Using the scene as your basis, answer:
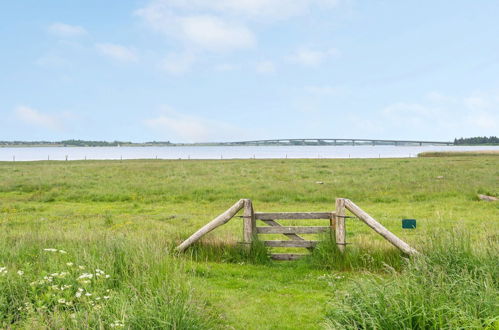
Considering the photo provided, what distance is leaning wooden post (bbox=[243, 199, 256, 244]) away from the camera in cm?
1016

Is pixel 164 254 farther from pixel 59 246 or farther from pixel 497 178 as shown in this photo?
pixel 497 178

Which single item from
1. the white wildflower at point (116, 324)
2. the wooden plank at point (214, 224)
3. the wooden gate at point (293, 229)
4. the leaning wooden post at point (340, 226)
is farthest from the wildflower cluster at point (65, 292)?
the leaning wooden post at point (340, 226)

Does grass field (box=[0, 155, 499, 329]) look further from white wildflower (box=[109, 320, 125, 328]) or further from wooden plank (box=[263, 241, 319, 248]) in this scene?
wooden plank (box=[263, 241, 319, 248])

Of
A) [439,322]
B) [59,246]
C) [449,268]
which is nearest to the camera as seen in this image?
[439,322]

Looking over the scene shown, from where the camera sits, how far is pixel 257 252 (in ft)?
33.7

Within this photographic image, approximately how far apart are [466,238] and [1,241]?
980cm

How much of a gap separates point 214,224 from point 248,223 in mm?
830

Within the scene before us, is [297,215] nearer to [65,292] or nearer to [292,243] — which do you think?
[292,243]

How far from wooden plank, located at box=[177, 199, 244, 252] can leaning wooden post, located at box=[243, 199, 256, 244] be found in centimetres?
17

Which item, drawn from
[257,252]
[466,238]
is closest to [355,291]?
[466,238]

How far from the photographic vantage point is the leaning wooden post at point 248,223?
1016cm

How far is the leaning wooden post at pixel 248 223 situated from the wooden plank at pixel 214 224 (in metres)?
0.17

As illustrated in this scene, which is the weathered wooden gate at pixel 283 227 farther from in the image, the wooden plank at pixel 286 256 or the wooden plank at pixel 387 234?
the wooden plank at pixel 387 234

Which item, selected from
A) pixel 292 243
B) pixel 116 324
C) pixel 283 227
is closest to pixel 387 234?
pixel 292 243
